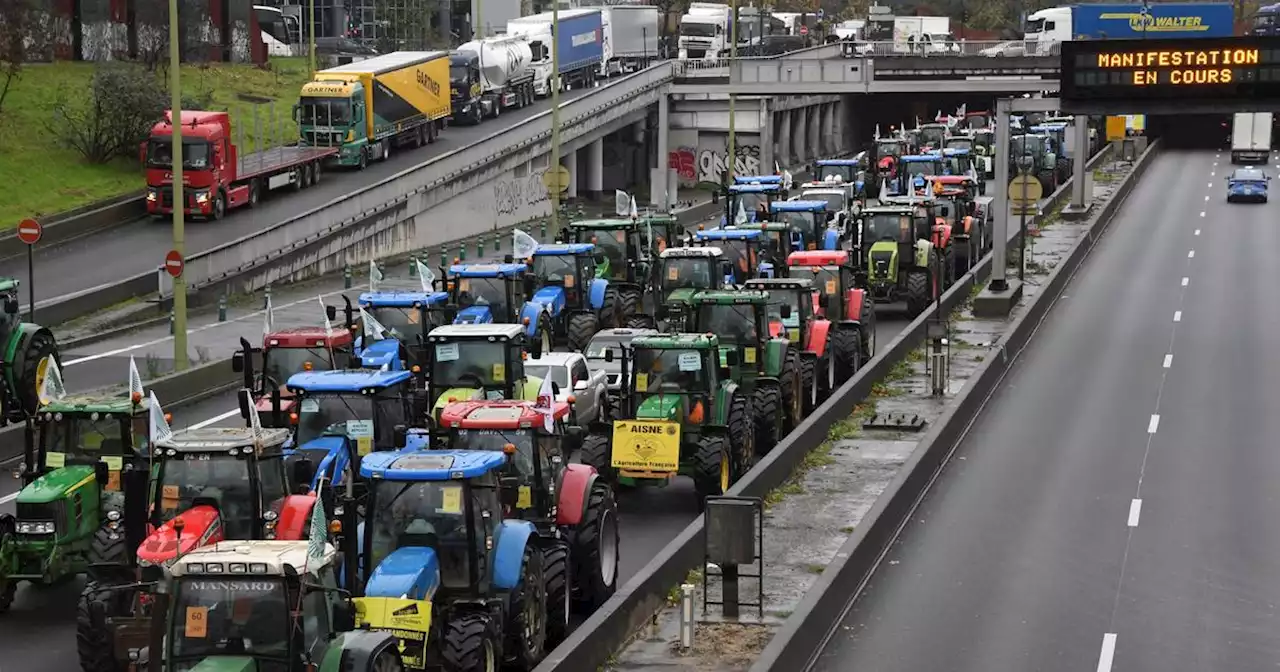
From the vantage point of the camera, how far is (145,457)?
20.5 m

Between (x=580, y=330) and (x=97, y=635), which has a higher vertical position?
(x=580, y=330)

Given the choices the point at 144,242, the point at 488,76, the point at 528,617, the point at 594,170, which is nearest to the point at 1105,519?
the point at 528,617

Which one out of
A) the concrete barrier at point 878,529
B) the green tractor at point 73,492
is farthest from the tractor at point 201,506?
the concrete barrier at point 878,529

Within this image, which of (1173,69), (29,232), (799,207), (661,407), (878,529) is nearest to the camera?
(878,529)

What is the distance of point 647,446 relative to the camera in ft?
78.9

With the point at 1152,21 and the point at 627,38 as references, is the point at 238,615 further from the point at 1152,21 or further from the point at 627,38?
the point at 1152,21

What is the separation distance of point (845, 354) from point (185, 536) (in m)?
19.6

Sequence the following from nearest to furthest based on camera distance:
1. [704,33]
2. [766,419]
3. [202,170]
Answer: [766,419]
[202,170]
[704,33]

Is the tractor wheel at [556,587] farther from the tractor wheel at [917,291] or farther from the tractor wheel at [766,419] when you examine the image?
the tractor wheel at [917,291]

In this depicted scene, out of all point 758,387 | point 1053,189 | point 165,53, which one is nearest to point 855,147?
point 1053,189

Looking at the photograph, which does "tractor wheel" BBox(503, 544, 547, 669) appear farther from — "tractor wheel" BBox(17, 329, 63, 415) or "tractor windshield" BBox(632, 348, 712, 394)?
"tractor wheel" BBox(17, 329, 63, 415)

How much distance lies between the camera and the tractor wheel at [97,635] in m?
17.2

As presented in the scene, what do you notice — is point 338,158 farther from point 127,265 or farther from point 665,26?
point 665,26

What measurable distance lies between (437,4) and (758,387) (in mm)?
87216
